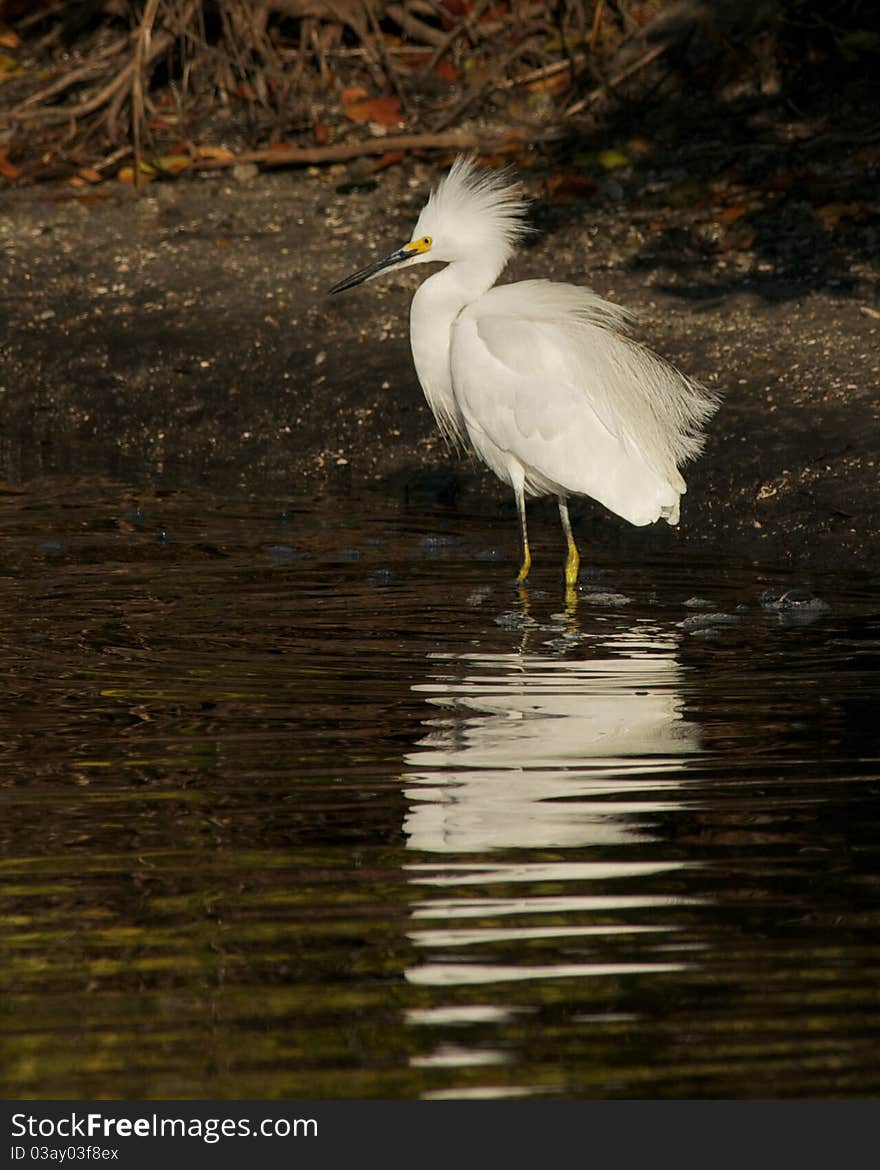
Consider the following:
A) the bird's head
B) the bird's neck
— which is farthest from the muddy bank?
the bird's head

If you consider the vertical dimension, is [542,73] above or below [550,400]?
below

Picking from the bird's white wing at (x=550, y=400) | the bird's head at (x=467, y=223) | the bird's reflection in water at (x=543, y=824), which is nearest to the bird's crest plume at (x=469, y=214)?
the bird's head at (x=467, y=223)

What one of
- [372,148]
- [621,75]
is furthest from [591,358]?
[621,75]

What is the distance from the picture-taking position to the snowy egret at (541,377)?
7863 millimetres

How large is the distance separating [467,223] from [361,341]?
281 centimetres

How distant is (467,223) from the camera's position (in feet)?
26.8

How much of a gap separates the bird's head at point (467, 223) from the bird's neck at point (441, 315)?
6 centimetres

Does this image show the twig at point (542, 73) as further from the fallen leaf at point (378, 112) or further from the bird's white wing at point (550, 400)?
the bird's white wing at point (550, 400)

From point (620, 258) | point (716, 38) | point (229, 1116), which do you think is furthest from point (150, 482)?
point (229, 1116)

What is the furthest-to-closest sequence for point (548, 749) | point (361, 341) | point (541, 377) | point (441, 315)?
point (361, 341) < point (441, 315) < point (541, 377) < point (548, 749)

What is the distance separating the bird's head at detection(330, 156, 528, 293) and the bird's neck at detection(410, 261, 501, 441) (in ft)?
0.20

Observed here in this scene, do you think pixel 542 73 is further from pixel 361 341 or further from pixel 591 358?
pixel 591 358

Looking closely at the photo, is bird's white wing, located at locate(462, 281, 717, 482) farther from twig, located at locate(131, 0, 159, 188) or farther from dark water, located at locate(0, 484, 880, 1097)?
twig, located at locate(131, 0, 159, 188)

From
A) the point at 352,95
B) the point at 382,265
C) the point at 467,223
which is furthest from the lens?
the point at 352,95
